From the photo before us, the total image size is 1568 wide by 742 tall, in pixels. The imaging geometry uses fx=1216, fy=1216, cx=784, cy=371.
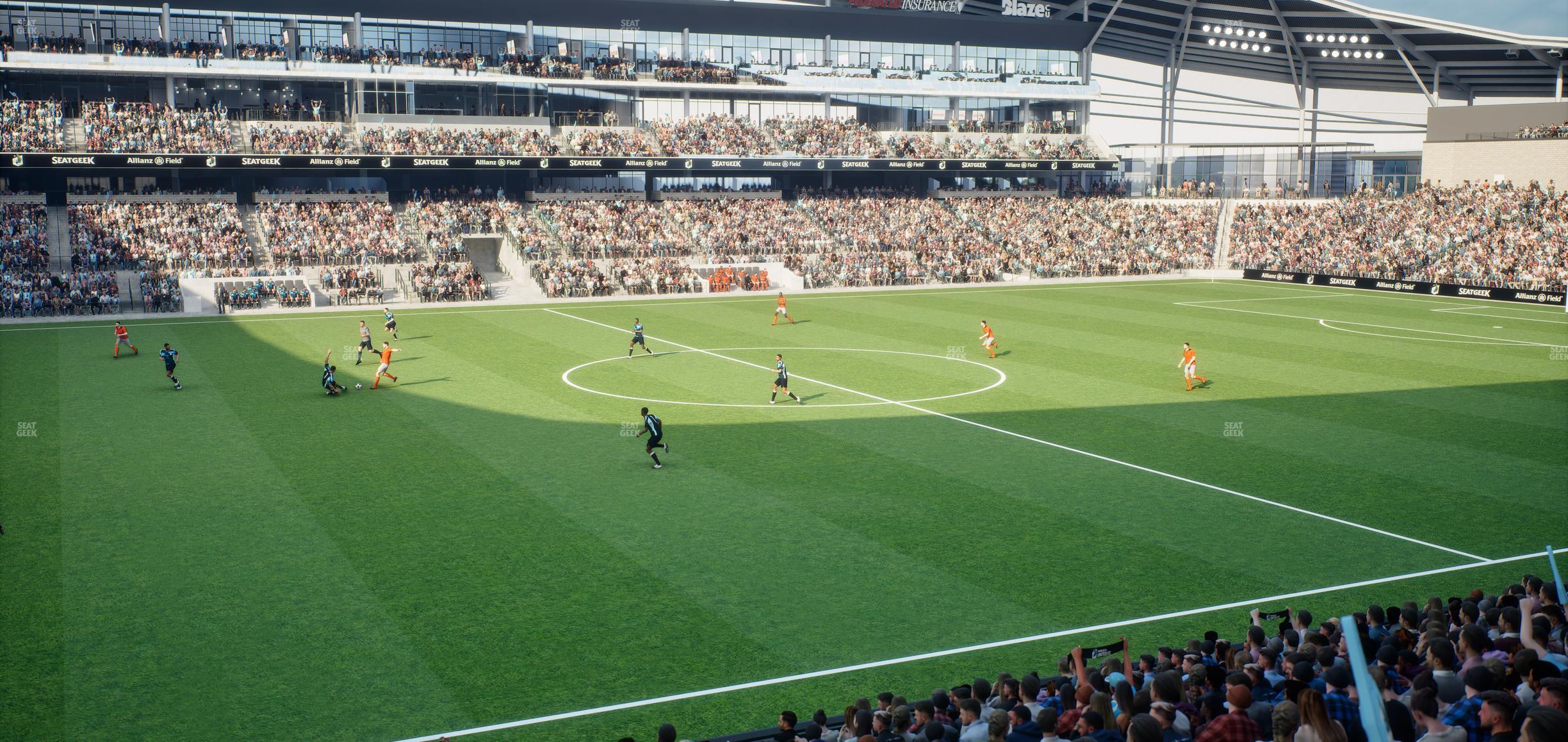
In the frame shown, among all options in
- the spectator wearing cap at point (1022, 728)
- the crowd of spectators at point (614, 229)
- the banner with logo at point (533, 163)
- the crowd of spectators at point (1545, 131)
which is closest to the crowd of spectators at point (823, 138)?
the banner with logo at point (533, 163)

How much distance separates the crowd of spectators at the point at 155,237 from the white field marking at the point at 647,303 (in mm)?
6237

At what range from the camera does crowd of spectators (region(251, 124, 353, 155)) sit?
208 feet

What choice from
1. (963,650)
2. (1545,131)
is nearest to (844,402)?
(963,650)

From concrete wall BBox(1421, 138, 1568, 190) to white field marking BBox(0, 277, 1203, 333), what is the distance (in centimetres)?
1590

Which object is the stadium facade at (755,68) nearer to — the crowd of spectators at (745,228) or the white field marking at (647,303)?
the crowd of spectators at (745,228)

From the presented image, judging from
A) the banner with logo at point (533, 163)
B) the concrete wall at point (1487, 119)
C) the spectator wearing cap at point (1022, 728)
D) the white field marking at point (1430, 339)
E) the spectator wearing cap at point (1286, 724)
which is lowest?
the white field marking at point (1430, 339)

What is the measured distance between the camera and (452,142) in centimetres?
6719

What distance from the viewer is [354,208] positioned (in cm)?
6469

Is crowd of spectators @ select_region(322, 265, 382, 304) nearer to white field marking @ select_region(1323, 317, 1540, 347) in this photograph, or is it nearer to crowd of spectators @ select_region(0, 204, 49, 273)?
crowd of spectators @ select_region(0, 204, 49, 273)

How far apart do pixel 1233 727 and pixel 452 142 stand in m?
64.3

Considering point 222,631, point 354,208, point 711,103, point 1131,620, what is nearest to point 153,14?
point 354,208

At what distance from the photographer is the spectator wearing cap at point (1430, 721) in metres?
7.64

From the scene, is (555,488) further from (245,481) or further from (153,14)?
(153,14)

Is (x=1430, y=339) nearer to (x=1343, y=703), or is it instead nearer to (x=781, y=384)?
(x=781, y=384)
